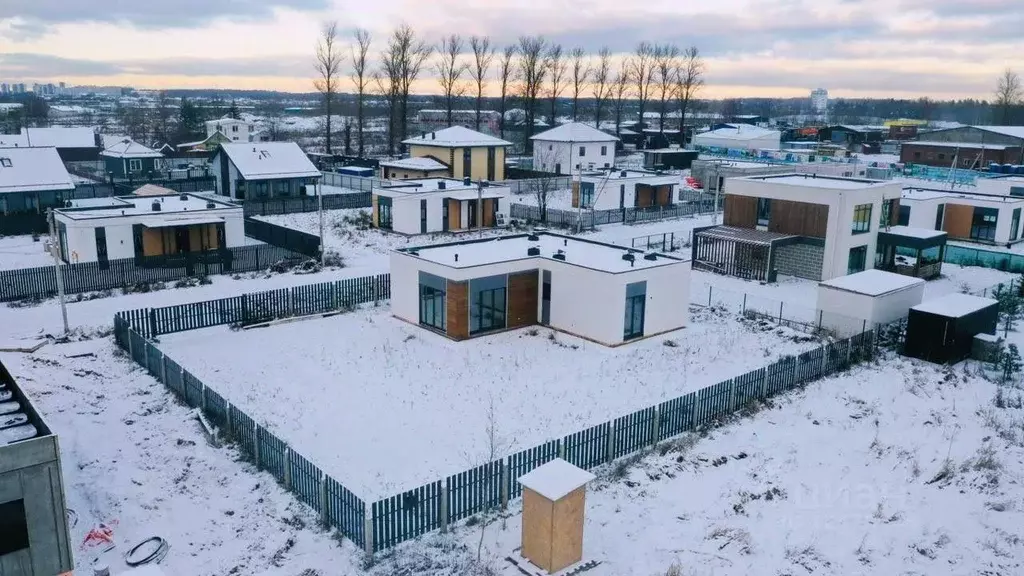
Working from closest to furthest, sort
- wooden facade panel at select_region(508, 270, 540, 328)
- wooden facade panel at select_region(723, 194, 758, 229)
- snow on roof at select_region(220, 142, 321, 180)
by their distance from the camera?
wooden facade panel at select_region(508, 270, 540, 328) < wooden facade panel at select_region(723, 194, 758, 229) < snow on roof at select_region(220, 142, 321, 180)

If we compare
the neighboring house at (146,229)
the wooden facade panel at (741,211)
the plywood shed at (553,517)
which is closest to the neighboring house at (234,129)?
the neighboring house at (146,229)

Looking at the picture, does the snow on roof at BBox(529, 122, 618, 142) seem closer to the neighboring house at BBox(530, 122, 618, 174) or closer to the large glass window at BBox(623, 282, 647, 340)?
the neighboring house at BBox(530, 122, 618, 174)

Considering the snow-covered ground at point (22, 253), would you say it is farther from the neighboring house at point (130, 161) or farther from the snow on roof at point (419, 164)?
the neighboring house at point (130, 161)

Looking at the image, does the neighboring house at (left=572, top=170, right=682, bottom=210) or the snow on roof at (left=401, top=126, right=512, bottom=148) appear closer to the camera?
the neighboring house at (left=572, top=170, right=682, bottom=210)

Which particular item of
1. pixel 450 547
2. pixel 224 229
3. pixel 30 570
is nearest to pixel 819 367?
pixel 450 547

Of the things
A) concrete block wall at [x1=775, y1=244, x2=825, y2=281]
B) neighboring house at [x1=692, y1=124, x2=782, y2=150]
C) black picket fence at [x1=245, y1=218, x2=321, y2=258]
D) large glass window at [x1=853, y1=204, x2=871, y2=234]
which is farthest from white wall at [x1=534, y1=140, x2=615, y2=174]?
large glass window at [x1=853, y1=204, x2=871, y2=234]

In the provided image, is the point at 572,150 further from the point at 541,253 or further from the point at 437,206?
the point at 541,253

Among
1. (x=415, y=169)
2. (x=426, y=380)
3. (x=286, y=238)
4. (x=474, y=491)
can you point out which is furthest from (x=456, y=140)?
(x=474, y=491)
